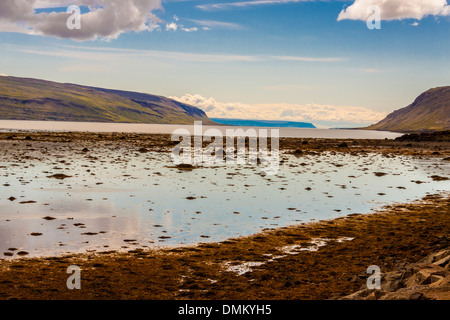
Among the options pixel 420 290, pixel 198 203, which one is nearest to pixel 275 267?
pixel 420 290

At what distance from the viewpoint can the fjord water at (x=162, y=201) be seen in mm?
14172

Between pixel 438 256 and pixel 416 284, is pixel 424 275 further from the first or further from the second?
pixel 438 256

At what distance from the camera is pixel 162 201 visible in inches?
835

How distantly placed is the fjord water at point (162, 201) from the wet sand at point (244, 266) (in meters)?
1.33

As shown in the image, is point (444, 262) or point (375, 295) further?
point (444, 262)

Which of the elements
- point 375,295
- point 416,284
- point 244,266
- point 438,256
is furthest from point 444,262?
point 244,266

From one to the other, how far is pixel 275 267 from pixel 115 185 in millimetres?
17710

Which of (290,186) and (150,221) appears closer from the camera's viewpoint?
(150,221)

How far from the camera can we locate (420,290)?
24.6ft

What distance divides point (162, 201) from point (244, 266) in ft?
35.4

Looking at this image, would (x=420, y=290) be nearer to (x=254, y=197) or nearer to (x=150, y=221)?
(x=150, y=221)

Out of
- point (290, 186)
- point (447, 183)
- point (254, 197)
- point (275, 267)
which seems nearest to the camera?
point (275, 267)

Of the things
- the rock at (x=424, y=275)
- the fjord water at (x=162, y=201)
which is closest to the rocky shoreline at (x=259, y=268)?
the rock at (x=424, y=275)

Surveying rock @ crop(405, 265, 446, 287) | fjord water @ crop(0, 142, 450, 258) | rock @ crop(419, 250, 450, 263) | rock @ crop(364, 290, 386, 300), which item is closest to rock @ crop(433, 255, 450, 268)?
rock @ crop(405, 265, 446, 287)
